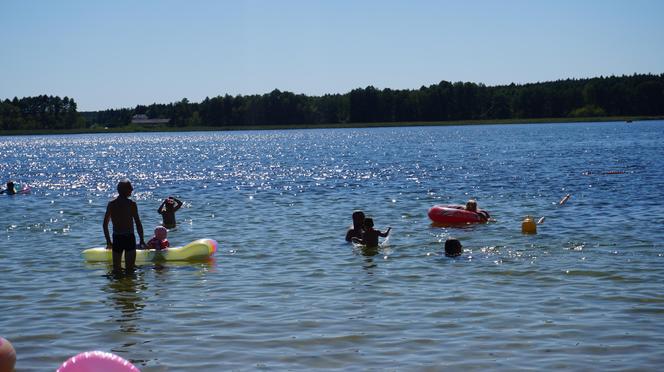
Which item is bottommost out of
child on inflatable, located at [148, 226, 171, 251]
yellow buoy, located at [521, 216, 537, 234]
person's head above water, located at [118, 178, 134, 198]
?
yellow buoy, located at [521, 216, 537, 234]

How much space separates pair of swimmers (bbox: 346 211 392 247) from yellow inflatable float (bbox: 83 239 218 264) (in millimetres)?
3239

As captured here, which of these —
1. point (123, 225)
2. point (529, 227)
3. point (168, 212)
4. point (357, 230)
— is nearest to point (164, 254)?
point (123, 225)

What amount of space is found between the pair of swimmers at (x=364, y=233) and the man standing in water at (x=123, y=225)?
4878 millimetres

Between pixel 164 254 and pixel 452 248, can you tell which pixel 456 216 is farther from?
pixel 164 254

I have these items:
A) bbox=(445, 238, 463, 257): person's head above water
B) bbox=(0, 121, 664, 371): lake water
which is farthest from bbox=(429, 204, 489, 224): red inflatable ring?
bbox=(445, 238, 463, 257): person's head above water

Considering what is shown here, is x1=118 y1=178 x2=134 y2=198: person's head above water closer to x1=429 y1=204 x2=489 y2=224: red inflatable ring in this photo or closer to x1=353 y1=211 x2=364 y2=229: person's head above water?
x1=353 y1=211 x2=364 y2=229: person's head above water

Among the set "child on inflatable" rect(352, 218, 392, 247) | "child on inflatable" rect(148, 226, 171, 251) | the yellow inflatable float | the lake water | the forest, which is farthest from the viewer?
the forest

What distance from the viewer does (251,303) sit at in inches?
496

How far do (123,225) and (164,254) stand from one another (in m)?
1.92

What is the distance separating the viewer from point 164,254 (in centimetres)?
1658

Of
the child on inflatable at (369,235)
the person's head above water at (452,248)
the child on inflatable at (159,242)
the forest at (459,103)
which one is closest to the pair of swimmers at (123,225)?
the child on inflatable at (159,242)

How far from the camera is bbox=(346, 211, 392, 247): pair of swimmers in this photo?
17797mm

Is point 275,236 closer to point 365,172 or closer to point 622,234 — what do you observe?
point 622,234

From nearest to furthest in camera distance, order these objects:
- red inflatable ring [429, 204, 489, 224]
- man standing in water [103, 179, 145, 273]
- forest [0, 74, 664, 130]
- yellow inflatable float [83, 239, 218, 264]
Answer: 1. man standing in water [103, 179, 145, 273]
2. yellow inflatable float [83, 239, 218, 264]
3. red inflatable ring [429, 204, 489, 224]
4. forest [0, 74, 664, 130]
